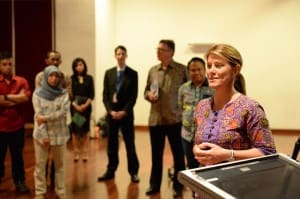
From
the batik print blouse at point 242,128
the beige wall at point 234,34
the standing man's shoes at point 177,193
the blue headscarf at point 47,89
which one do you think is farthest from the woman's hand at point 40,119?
the beige wall at point 234,34

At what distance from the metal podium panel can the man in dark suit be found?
359 centimetres

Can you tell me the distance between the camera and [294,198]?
4.40ft

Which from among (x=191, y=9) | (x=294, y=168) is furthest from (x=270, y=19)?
(x=294, y=168)

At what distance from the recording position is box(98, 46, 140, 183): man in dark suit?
5.08m

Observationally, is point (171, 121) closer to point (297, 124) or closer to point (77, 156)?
point (77, 156)

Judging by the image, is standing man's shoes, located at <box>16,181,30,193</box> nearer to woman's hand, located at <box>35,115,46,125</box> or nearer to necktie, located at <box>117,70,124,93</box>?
woman's hand, located at <box>35,115,46,125</box>

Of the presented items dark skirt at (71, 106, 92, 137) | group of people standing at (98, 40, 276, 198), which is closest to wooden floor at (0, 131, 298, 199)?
group of people standing at (98, 40, 276, 198)

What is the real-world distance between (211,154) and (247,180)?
0.35 metres

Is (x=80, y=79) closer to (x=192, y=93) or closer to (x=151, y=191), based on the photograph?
(x=151, y=191)

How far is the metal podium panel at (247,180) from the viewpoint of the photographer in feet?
4.35

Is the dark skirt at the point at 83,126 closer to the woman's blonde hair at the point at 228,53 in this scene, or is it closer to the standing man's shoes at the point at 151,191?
the standing man's shoes at the point at 151,191

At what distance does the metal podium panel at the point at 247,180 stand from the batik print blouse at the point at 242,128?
30 cm

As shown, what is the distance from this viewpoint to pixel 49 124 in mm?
4227

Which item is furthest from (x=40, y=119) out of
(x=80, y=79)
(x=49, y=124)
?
(x=80, y=79)
